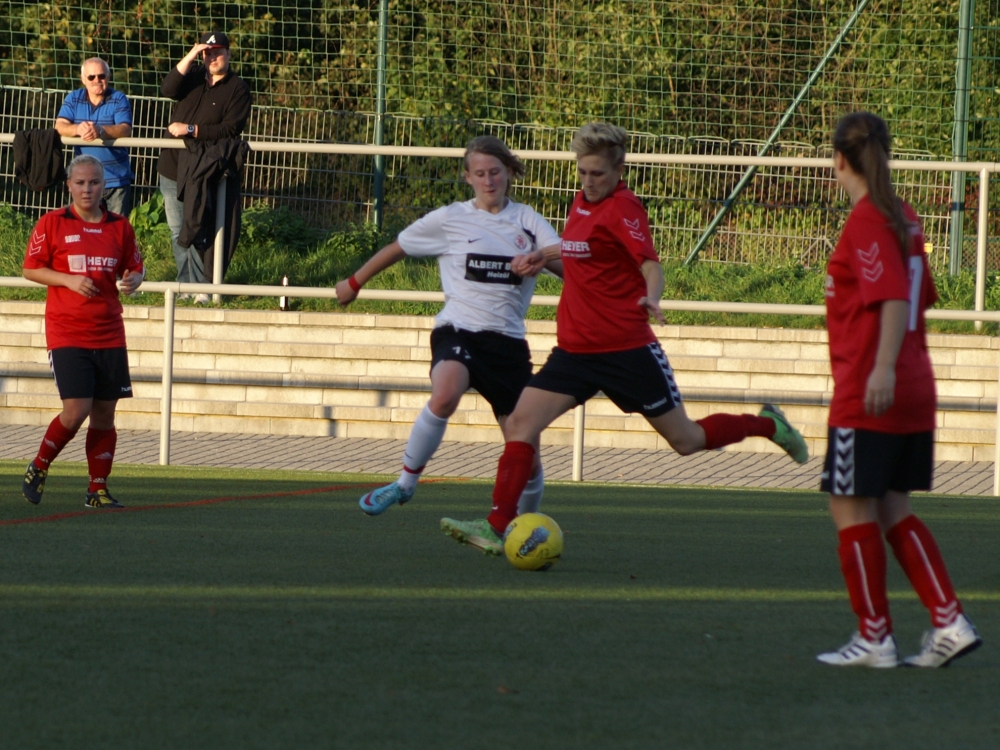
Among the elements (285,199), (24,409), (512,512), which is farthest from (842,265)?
(285,199)

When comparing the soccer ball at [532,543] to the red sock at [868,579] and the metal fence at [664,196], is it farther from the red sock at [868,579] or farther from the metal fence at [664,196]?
the metal fence at [664,196]

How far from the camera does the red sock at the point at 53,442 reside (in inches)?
297

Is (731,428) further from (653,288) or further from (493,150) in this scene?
(493,150)

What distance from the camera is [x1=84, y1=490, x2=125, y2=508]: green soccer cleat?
7.50 metres

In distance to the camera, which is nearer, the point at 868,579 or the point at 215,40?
the point at 868,579

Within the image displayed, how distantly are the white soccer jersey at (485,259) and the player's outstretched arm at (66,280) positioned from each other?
1727 mm

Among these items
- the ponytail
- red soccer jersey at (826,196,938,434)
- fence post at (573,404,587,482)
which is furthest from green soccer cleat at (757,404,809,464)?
fence post at (573,404,587,482)

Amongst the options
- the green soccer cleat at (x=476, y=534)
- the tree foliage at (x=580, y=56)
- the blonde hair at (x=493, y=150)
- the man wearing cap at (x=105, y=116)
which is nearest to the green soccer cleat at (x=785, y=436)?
the green soccer cleat at (x=476, y=534)

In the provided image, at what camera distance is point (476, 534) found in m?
5.91

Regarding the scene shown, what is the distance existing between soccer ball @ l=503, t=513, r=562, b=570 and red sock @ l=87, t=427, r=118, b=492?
257cm

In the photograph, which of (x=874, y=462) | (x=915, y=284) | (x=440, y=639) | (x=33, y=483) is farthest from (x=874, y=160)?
(x=33, y=483)

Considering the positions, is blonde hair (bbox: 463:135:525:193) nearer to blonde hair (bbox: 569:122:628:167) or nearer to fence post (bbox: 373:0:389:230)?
blonde hair (bbox: 569:122:628:167)

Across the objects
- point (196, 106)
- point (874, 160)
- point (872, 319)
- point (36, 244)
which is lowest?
point (872, 319)

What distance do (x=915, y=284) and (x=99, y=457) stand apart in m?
A: 4.57
